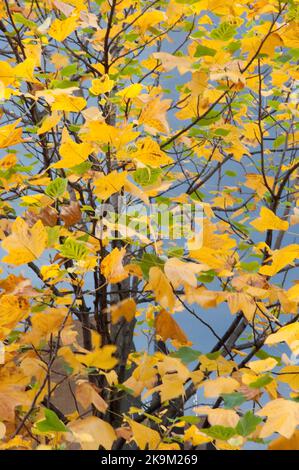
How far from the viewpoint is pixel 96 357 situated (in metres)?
1.57

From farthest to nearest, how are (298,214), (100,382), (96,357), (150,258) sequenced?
(100,382) → (298,214) → (150,258) → (96,357)

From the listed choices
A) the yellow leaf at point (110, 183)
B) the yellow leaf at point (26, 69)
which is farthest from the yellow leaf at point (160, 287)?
the yellow leaf at point (26, 69)

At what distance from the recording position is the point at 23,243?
1629 mm

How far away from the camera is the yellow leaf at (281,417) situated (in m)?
1.26

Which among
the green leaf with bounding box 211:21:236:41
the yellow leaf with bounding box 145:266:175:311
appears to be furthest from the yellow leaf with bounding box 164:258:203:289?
the green leaf with bounding box 211:21:236:41

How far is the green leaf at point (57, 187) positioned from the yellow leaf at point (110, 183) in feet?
0.62

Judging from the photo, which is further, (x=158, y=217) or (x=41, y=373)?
(x=41, y=373)

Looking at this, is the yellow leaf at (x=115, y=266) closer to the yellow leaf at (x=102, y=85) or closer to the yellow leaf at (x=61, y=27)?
the yellow leaf at (x=102, y=85)

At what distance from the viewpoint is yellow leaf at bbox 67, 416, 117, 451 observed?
1.44 metres

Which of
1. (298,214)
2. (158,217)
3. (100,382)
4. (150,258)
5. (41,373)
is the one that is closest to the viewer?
(150,258)

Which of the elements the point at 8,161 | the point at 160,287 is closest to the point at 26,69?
the point at 8,161

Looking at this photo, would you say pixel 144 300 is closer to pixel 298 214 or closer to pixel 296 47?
pixel 298 214

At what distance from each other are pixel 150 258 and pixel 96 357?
0.34m
